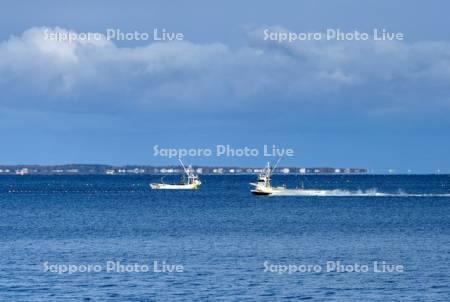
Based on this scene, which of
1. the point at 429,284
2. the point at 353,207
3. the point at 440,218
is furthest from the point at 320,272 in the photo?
the point at 353,207

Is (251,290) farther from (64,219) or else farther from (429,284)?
(64,219)

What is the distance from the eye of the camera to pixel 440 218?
138625 millimetres

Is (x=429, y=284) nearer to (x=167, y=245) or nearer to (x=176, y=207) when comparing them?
(x=167, y=245)

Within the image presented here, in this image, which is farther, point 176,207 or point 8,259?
point 176,207

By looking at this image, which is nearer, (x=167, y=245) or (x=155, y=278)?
(x=155, y=278)

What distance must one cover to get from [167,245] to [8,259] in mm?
18071

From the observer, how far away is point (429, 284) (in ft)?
221

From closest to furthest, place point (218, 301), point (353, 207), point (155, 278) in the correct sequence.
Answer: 1. point (218, 301)
2. point (155, 278)
3. point (353, 207)

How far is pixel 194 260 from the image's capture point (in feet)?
265

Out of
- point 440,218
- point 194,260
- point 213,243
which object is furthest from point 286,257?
point 440,218

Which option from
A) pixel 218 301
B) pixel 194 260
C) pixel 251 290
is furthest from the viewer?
pixel 194 260

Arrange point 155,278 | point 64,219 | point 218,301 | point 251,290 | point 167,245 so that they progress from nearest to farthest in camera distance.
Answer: point 218,301, point 251,290, point 155,278, point 167,245, point 64,219

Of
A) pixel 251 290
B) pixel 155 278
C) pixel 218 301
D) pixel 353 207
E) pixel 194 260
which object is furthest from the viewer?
pixel 353 207

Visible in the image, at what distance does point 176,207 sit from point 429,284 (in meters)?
111
